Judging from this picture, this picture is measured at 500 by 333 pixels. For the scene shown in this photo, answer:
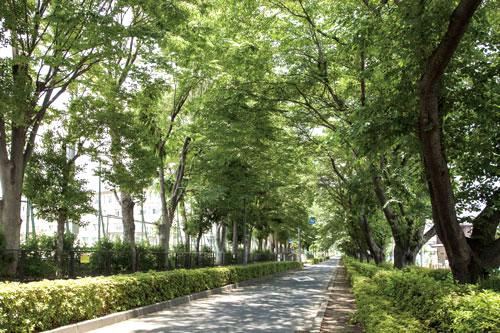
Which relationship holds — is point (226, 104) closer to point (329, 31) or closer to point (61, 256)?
point (329, 31)

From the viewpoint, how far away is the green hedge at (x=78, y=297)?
8.30m

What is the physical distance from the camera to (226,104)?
15.0 m

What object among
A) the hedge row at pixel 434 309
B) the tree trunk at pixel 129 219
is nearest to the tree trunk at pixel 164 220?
the tree trunk at pixel 129 219

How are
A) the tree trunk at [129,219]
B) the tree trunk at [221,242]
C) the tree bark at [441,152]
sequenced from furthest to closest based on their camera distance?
the tree trunk at [221,242] < the tree trunk at [129,219] < the tree bark at [441,152]

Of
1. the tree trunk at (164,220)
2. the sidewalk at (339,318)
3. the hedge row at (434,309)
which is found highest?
the tree trunk at (164,220)

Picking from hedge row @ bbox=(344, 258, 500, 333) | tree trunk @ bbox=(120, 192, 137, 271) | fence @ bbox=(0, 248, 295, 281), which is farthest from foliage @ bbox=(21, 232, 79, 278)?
hedge row @ bbox=(344, 258, 500, 333)

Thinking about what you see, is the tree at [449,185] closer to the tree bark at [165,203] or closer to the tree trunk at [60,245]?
the tree trunk at [60,245]

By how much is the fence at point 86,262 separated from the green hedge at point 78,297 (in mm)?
2321

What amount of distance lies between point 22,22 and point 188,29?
4.72 metres

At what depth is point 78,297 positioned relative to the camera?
10.4 meters

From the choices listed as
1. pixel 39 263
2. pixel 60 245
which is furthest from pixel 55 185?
pixel 39 263

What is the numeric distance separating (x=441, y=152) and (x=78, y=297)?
7798mm

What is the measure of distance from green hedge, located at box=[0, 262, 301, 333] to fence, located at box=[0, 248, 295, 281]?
2321mm

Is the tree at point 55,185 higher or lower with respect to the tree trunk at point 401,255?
higher
